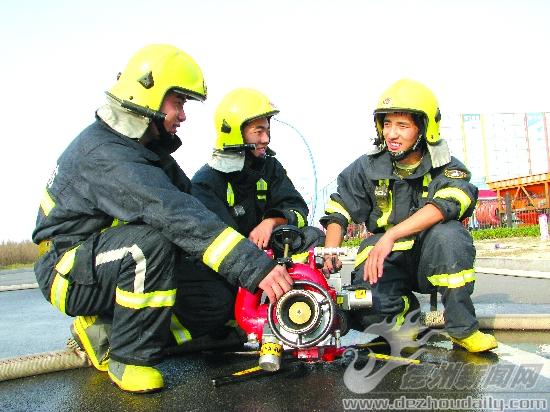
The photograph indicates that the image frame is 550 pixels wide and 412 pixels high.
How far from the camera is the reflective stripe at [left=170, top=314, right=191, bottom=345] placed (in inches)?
132

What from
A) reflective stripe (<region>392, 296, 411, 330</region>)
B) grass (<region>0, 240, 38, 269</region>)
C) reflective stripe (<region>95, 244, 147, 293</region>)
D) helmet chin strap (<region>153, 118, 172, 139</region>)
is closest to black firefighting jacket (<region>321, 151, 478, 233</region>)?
reflective stripe (<region>392, 296, 411, 330</region>)

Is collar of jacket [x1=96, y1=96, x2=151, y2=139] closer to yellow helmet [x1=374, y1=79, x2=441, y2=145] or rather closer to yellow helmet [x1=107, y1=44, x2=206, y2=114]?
yellow helmet [x1=107, y1=44, x2=206, y2=114]

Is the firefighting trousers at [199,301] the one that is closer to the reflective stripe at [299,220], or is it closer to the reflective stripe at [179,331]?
the reflective stripe at [179,331]

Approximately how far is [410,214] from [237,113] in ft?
4.73

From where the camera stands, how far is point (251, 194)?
4.29 m

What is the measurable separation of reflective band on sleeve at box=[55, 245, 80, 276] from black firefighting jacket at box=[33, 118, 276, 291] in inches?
3.8

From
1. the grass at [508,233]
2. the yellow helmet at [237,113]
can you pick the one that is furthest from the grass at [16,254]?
the yellow helmet at [237,113]

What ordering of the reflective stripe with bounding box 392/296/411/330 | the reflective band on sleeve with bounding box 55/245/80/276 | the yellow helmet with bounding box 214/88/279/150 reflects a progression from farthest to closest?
the yellow helmet with bounding box 214/88/279/150
the reflective stripe with bounding box 392/296/411/330
the reflective band on sleeve with bounding box 55/245/80/276

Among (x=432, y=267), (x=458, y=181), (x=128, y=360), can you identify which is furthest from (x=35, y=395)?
(x=458, y=181)

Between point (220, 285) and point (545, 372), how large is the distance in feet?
5.87

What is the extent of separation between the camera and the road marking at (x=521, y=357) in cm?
269

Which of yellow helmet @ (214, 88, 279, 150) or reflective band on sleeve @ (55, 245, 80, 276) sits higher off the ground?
yellow helmet @ (214, 88, 279, 150)

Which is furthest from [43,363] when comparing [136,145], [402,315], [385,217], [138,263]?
[385,217]

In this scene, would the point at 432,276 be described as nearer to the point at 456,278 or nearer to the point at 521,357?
the point at 456,278
